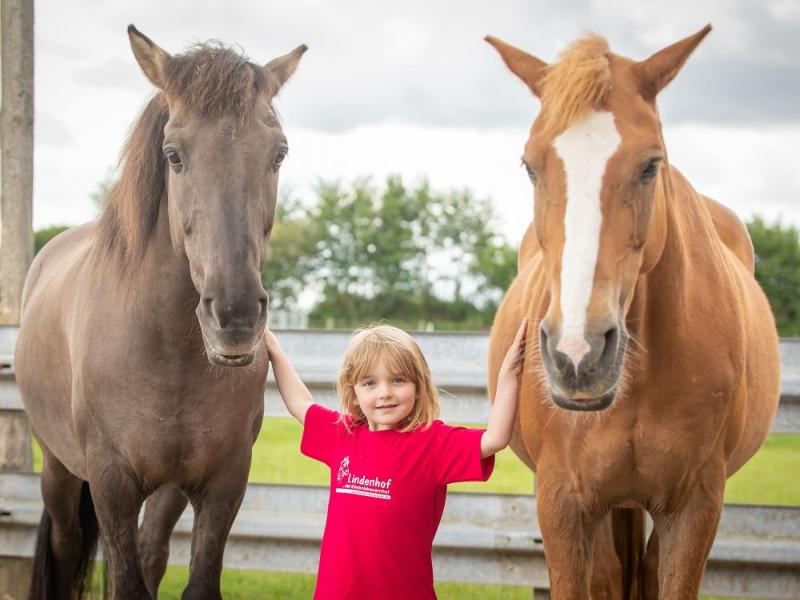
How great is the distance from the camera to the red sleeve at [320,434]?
9.93 feet

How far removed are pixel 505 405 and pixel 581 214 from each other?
2.58 ft

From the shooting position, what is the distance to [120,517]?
3.17m

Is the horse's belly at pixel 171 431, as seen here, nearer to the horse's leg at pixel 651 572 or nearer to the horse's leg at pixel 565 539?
the horse's leg at pixel 565 539

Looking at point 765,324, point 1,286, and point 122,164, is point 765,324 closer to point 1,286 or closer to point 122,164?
point 122,164

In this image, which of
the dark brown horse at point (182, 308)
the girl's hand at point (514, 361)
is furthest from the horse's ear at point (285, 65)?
the girl's hand at point (514, 361)

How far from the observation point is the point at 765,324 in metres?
3.76

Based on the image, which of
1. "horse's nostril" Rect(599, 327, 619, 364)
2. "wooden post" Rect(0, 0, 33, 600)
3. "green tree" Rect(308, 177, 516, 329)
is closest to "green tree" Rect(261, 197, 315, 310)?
"green tree" Rect(308, 177, 516, 329)

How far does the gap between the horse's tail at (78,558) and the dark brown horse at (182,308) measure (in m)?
0.80

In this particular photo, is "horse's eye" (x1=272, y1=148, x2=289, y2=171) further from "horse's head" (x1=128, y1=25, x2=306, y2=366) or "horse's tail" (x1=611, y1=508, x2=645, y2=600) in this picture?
"horse's tail" (x1=611, y1=508, x2=645, y2=600)

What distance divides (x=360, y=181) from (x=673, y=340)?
172 feet

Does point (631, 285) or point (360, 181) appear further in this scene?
point (360, 181)

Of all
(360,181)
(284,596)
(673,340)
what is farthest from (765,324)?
(360,181)

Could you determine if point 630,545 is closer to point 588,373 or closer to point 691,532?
point 691,532

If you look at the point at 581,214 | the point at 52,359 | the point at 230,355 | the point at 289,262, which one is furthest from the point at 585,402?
the point at 289,262
